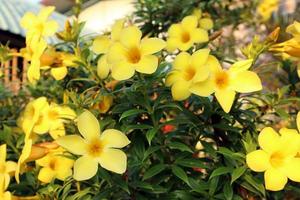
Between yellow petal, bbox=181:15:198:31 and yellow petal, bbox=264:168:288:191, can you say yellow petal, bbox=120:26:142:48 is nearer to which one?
yellow petal, bbox=181:15:198:31

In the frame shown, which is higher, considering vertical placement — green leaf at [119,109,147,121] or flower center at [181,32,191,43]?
flower center at [181,32,191,43]

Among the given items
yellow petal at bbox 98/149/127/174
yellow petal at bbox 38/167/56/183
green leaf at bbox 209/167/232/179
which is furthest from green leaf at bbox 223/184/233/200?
yellow petal at bbox 38/167/56/183

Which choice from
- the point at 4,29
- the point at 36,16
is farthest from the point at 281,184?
the point at 4,29

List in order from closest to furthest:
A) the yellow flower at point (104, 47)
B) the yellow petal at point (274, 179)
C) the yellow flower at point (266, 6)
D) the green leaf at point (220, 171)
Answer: the yellow petal at point (274, 179), the green leaf at point (220, 171), the yellow flower at point (104, 47), the yellow flower at point (266, 6)

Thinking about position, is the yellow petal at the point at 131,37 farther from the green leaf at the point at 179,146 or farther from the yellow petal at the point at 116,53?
the green leaf at the point at 179,146

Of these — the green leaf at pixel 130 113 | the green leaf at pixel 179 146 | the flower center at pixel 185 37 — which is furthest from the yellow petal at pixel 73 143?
the flower center at pixel 185 37

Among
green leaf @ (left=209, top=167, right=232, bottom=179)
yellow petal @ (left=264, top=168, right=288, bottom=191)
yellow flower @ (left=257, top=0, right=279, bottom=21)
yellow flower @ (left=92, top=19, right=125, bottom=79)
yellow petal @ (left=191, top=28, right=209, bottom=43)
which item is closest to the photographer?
yellow petal @ (left=264, top=168, right=288, bottom=191)

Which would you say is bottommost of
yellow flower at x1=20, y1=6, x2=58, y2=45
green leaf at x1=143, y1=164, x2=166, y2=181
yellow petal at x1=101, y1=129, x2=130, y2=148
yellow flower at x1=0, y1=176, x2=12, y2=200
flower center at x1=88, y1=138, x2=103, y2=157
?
yellow flower at x1=0, y1=176, x2=12, y2=200
